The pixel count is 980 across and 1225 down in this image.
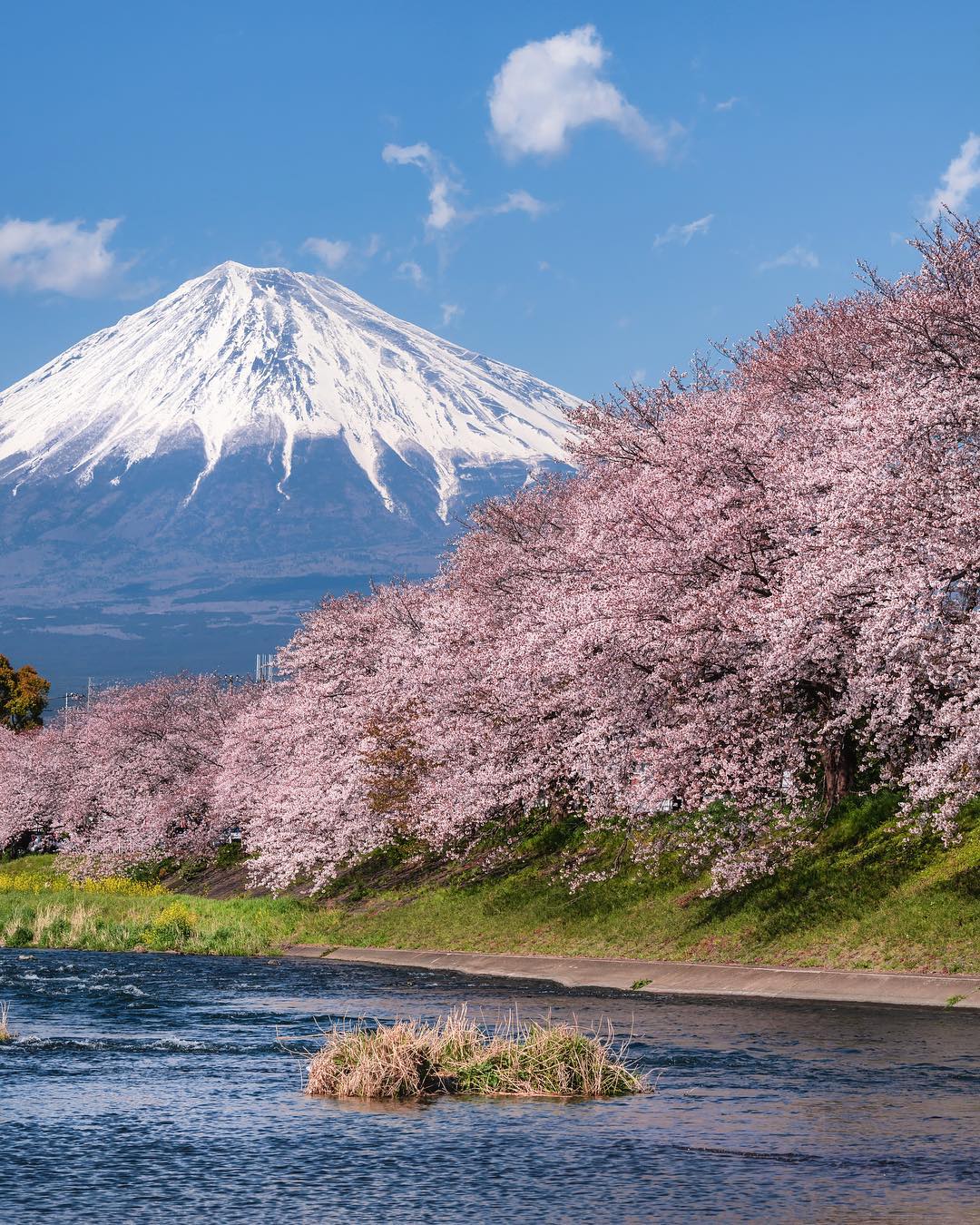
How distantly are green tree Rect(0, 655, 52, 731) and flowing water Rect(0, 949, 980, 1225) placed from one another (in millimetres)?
126887

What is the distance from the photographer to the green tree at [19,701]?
152 metres

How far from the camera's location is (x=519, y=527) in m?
56.9

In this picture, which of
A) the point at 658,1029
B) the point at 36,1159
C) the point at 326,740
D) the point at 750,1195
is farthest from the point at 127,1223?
the point at 326,740

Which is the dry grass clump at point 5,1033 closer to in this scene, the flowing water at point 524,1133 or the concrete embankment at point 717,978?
the flowing water at point 524,1133

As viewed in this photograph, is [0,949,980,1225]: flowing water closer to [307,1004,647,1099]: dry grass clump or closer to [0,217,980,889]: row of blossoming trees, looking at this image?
[307,1004,647,1099]: dry grass clump

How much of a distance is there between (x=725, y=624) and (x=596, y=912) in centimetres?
1232

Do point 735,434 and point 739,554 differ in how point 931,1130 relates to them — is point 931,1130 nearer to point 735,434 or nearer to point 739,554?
point 739,554

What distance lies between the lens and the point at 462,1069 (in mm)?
20422

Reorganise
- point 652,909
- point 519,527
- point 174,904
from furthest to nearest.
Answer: point 174,904 < point 519,527 < point 652,909

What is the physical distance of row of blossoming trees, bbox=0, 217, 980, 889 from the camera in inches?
1229

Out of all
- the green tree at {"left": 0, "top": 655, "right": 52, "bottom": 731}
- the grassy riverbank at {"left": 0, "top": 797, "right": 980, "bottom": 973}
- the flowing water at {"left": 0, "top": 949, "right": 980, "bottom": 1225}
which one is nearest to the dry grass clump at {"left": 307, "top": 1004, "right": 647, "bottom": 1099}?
the flowing water at {"left": 0, "top": 949, "right": 980, "bottom": 1225}

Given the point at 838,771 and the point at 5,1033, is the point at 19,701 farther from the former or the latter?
the point at 5,1033

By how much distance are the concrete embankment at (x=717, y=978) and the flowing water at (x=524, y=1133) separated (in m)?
1.32

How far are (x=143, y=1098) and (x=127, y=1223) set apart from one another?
756 centimetres
